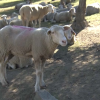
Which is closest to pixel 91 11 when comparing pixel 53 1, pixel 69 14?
pixel 69 14

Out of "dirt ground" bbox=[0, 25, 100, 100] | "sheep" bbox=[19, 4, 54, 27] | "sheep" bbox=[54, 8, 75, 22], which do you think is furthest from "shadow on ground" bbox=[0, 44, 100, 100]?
"sheep" bbox=[54, 8, 75, 22]

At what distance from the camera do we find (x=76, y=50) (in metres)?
8.05

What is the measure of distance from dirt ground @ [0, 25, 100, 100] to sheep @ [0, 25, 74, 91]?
0.39 meters

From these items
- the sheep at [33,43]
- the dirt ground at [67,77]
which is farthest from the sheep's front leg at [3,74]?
the dirt ground at [67,77]

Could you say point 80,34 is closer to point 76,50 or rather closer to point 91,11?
point 76,50

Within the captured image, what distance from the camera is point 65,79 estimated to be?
5668 mm

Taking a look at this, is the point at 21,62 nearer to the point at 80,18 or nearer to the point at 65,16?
the point at 80,18

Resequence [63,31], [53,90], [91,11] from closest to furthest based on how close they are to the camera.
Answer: [63,31] < [53,90] < [91,11]

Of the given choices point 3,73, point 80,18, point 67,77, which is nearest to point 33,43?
point 3,73

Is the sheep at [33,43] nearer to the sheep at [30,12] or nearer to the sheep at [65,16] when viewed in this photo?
the sheep at [30,12]

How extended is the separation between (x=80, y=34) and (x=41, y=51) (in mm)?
5433

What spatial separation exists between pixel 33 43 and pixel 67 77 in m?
1.48

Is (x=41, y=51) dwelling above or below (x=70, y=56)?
above

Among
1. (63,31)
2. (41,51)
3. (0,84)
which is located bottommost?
(0,84)
